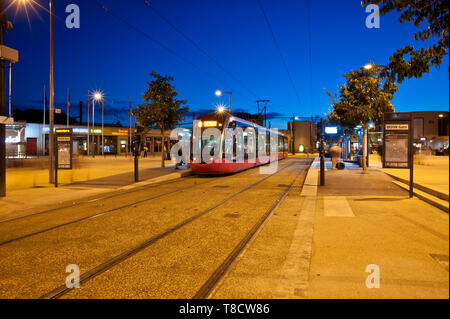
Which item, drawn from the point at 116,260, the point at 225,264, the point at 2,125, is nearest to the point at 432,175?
the point at 225,264

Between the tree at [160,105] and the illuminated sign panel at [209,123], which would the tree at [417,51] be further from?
the tree at [160,105]

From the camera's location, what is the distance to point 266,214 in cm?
836

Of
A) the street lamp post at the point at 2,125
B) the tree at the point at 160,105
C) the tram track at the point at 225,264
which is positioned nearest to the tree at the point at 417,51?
the tram track at the point at 225,264

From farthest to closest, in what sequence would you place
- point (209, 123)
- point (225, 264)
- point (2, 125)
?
point (209, 123) < point (2, 125) < point (225, 264)

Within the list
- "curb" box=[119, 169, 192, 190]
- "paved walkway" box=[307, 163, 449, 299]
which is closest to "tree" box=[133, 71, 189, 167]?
"curb" box=[119, 169, 192, 190]


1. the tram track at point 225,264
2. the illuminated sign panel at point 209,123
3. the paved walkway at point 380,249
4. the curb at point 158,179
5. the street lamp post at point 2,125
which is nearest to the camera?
the paved walkway at point 380,249

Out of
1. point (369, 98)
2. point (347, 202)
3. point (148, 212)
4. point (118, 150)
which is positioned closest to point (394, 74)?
point (347, 202)

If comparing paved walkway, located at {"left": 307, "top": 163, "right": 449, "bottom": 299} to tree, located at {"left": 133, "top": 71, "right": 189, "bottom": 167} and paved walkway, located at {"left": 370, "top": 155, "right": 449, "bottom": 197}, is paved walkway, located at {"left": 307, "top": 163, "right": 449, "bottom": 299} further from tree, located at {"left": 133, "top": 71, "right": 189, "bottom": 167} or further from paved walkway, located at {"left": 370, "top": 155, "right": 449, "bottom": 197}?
tree, located at {"left": 133, "top": 71, "right": 189, "bottom": 167}

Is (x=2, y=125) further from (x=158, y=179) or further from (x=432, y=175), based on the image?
(x=432, y=175)

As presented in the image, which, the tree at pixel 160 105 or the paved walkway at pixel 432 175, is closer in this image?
the paved walkway at pixel 432 175

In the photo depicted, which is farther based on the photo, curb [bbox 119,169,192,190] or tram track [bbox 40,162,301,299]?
curb [bbox 119,169,192,190]

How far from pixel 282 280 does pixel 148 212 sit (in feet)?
17.4

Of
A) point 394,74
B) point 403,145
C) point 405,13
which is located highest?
point 405,13
